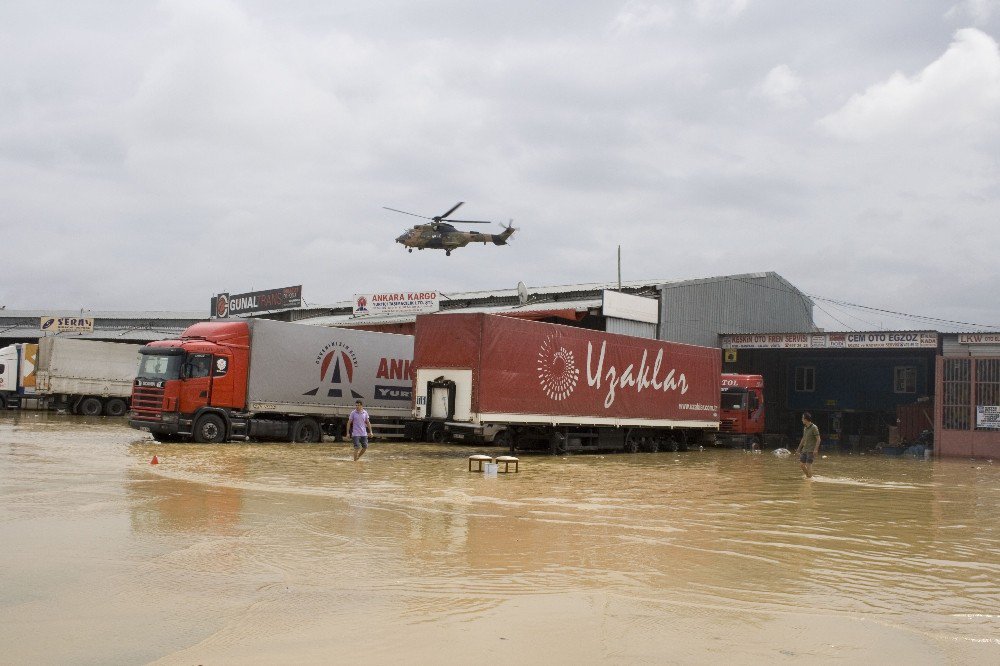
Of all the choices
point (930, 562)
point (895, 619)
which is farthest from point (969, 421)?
point (895, 619)

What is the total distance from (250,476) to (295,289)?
3928 centimetres

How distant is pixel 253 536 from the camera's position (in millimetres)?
9914

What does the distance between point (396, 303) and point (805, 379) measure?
72.7 ft

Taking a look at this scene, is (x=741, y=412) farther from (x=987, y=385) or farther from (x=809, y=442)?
(x=809, y=442)

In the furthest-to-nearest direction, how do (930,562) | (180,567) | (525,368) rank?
(525,368)
(930,562)
(180,567)

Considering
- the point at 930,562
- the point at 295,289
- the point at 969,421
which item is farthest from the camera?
the point at 295,289

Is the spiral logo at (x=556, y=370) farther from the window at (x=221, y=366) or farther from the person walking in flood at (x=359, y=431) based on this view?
the window at (x=221, y=366)

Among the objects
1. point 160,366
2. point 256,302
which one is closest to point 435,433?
point 160,366

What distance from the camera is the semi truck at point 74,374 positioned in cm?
3972

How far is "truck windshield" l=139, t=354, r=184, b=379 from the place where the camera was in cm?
2459

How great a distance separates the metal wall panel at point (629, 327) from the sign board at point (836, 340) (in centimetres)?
496

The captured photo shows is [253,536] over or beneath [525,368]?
beneath

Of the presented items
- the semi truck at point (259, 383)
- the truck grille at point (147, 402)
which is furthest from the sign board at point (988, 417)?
the truck grille at point (147, 402)

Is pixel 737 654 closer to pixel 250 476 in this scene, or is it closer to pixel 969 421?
pixel 250 476
